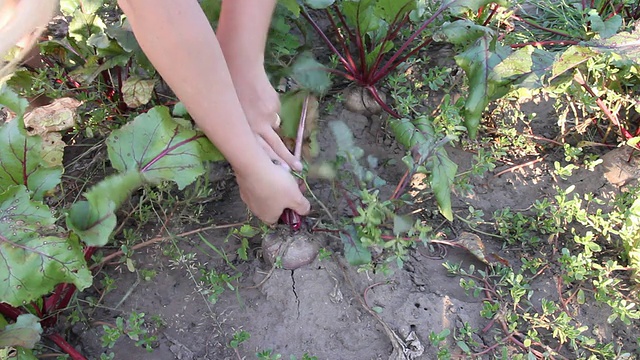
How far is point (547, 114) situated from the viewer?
2.03m

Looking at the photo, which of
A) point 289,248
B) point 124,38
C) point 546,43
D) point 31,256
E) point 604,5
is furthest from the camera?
point 604,5

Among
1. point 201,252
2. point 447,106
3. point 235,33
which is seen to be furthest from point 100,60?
point 447,106

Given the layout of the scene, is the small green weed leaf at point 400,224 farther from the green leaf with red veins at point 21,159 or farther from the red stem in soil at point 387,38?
the green leaf with red veins at point 21,159

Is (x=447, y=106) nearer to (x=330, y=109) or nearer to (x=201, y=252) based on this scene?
(x=330, y=109)

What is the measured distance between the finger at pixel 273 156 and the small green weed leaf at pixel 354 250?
259 mm

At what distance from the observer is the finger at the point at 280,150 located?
1.65m

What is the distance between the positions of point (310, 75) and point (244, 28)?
1.18ft

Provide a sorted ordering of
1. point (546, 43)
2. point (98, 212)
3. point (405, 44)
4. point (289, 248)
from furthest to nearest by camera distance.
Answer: point (546, 43) < point (405, 44) < point (289, 248) < point (98, 212)

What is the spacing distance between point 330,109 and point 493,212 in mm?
648

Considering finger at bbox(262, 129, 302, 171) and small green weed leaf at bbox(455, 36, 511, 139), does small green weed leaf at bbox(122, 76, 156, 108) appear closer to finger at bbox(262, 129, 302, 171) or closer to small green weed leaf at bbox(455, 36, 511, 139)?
finger at bbox(262, 129, 302, 171)

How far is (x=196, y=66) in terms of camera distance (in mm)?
1307

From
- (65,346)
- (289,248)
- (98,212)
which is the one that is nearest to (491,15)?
(289,248)

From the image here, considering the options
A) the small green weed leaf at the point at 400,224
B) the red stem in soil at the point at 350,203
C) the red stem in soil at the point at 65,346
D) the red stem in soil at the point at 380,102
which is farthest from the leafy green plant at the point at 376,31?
the red stem in soil at the point at 65,346

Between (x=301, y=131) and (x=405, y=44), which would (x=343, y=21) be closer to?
(x=405, y=44)
